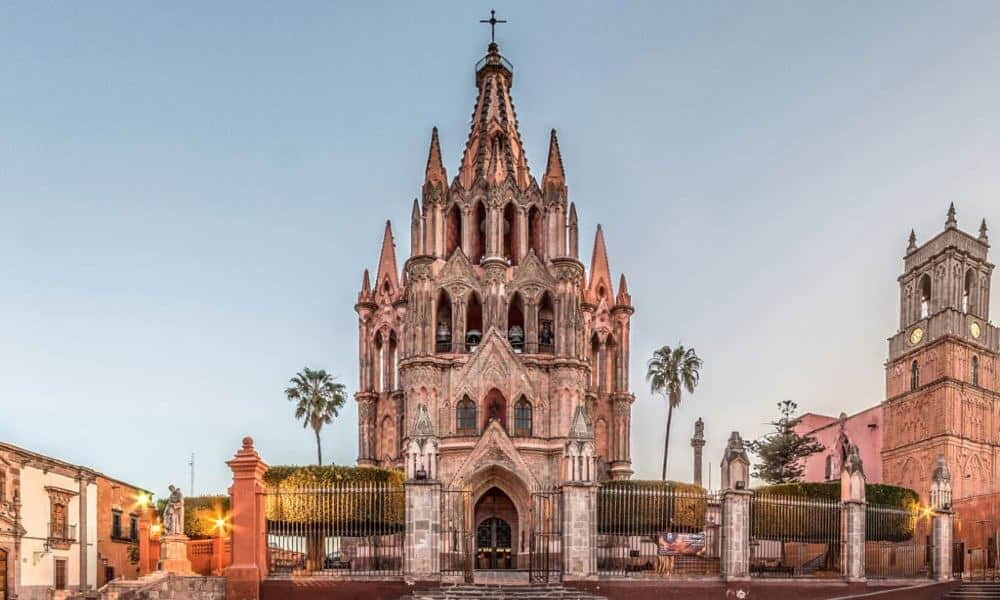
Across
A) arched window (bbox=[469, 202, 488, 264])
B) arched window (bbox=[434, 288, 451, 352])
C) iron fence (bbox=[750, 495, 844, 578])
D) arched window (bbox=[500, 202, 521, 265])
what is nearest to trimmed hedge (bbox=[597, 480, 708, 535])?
iron fence (bbox=[750, 495, 844, 578])

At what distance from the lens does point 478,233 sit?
46.0 meters

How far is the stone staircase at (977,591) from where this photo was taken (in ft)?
105

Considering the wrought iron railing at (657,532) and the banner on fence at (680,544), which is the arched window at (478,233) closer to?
the wrought iron railing at (657,532)

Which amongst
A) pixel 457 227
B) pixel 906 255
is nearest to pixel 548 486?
pixel 457 227

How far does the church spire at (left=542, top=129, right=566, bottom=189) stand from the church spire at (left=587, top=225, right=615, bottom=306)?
486cm

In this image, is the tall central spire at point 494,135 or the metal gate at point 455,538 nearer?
the metal gate at point 455,538

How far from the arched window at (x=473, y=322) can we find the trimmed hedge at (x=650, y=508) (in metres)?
11.3

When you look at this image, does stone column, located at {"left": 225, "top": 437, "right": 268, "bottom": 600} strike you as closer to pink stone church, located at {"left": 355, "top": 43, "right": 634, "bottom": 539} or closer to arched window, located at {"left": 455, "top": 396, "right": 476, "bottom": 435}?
pink stone church, located at {"left": 355, "top": 43, "right": 634, "bottom": 539}

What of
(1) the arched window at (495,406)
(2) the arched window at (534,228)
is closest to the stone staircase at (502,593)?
(1) the arched window at (495,406)

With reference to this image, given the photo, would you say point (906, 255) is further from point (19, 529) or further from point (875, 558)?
point (19, 529)

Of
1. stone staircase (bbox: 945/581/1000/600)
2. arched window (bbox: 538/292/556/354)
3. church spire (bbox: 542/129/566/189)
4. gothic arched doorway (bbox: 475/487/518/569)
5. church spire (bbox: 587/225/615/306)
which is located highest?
church spire (bbox: 542/129/566/189)

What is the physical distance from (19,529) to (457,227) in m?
22.8

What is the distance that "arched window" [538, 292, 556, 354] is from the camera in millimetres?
44031

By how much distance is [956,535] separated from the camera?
128 ft
